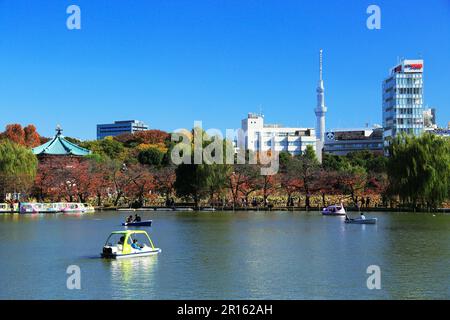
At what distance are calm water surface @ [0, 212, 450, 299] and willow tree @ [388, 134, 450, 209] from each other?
14.9 metres

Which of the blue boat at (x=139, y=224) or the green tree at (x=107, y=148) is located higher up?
the green tree at (x=107, y=148)

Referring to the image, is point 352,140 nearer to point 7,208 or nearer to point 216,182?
point 216,182

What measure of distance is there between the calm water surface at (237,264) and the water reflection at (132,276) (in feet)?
0.10

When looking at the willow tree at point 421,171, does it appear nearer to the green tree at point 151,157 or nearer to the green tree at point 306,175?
the green tree at point 306,175

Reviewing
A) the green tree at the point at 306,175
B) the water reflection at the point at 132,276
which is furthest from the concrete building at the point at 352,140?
the water reflection at the point at 132,276

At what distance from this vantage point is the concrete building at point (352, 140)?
424ft

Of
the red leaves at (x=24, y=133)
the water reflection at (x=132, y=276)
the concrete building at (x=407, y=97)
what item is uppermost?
the concrete building at (x=407, y=97)

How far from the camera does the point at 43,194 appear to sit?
6556cm

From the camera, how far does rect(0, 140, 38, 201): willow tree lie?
58.5 m

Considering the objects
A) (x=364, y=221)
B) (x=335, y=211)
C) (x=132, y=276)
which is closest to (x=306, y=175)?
(x=335, y=211)

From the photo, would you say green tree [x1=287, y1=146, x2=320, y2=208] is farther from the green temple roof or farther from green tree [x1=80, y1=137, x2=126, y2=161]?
green tree [x1=80, y1=137, x2=126, y2=161]

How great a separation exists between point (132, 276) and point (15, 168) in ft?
139
